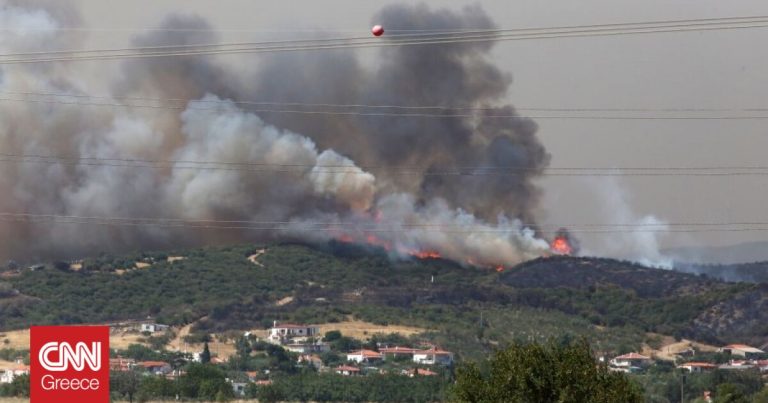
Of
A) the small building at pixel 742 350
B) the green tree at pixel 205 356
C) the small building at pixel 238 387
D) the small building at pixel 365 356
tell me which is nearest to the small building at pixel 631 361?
the small building at pixel 742 350

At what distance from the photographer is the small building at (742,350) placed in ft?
498

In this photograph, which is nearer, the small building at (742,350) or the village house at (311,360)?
the village house at (311,360)

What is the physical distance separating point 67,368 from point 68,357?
0.46 m

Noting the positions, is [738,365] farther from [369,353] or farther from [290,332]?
[290,332]

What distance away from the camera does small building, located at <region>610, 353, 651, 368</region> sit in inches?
5547

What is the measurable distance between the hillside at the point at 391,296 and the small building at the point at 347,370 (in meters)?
13.5

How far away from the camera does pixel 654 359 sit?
488ft

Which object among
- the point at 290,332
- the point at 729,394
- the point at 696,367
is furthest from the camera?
the point at 290,332

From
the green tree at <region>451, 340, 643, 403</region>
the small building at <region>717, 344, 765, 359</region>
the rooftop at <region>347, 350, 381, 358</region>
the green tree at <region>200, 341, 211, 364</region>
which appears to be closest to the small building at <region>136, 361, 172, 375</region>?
the green tree at <region>200, 341, 211, 364</region>

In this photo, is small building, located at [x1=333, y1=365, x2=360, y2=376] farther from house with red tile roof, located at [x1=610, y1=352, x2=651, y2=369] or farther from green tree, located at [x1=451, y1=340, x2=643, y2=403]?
green tree, located at [x1=451, y1=340, x2=643, y2=403]

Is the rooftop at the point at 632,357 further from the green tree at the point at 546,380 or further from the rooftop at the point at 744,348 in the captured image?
the green tree at the point at 546,380

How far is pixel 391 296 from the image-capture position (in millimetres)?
171125

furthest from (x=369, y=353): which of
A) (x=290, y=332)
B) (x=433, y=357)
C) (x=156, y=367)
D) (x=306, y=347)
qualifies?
(x=156, y=367)

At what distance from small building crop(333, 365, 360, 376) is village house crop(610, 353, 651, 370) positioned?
82.4 feet
